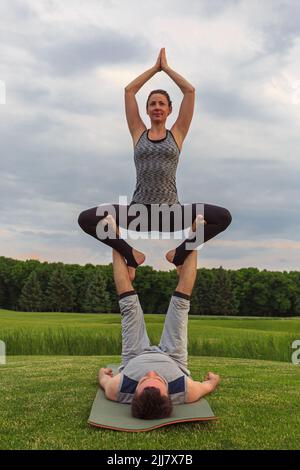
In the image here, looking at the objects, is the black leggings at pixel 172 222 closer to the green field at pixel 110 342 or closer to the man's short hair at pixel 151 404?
the man's short hair at pixel 151 404

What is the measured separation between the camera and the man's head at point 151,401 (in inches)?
139

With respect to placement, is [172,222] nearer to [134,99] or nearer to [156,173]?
[156,173]

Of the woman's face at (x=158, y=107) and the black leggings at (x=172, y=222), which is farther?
the woman's face at (x=158, y=107)

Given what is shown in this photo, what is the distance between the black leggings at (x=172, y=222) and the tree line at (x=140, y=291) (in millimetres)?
31060

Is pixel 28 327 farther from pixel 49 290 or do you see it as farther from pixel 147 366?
pixel 49 290

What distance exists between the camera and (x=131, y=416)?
146 inches

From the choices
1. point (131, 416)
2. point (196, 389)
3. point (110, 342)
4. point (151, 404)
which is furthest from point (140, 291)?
point (151, 404)

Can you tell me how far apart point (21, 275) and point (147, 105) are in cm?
3837

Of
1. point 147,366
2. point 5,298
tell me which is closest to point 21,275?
point 5,298

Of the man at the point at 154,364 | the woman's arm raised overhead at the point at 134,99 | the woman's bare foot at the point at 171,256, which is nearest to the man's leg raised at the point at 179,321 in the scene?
the man at the point at 154,364

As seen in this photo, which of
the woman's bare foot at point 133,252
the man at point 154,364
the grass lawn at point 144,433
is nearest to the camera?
the grass lawn at point 144,433

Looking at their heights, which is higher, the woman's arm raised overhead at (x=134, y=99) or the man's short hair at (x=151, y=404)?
the woman's arm raised overhead at (x=134, y=99)

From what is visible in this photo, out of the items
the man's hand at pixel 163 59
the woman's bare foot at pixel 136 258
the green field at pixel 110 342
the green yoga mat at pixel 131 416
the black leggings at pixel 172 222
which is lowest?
the green field at pixel 110 342

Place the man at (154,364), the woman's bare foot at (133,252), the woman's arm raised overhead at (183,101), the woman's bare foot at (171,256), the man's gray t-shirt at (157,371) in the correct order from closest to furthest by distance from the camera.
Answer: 1. the man at (154,364)
2. the man's gray t-shirt at (157,371)
3. the woman's bare foot at (133,252)
4. the woman's bare foot at (171,256)
5. the woman's arm raised overhead at (183,101)
